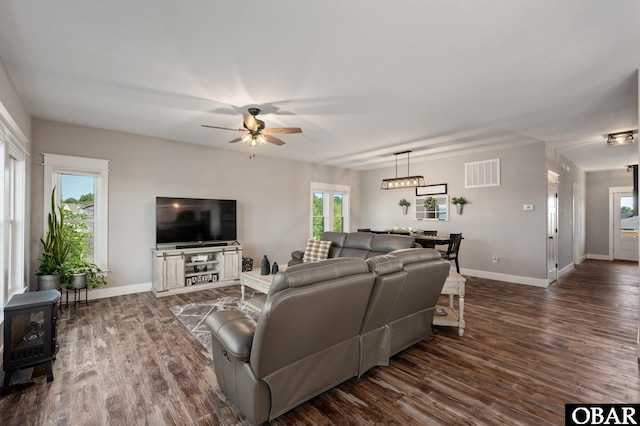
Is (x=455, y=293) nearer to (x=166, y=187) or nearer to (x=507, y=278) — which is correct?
(x=507, y=278)

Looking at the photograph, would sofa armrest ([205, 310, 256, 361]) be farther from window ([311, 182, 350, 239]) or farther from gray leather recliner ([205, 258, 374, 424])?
window ([311, 182, 350, 239])

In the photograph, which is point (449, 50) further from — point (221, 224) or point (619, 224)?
point (619, 224)

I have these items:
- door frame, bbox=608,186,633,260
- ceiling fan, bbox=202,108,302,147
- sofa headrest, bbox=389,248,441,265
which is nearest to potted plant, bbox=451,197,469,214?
sofa headrest, bbox=389,248,441,265

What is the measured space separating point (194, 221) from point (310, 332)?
4183mm

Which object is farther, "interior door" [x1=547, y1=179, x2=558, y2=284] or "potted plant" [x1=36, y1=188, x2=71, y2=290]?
"interior door" [x1=547, y1=179, x2=558, y2=284]

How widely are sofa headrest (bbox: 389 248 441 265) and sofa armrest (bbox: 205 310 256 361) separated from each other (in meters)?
1.32

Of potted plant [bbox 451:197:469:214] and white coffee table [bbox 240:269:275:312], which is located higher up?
potted plant [bbox 451:197:469:214]

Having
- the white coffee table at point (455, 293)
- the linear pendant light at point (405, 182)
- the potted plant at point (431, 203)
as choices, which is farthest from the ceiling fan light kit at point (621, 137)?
the white coffee table at point (455, 293)

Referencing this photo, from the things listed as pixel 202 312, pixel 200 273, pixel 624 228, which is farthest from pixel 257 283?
pixel 624 228

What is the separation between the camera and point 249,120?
132 inches

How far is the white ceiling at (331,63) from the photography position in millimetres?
2006

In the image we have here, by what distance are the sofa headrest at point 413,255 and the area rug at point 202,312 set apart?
2054mm

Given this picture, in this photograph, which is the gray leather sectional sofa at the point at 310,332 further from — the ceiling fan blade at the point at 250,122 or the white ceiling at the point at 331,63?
the ceiling fan blade at the point at 250,122

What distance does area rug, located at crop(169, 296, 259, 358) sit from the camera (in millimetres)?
3234
